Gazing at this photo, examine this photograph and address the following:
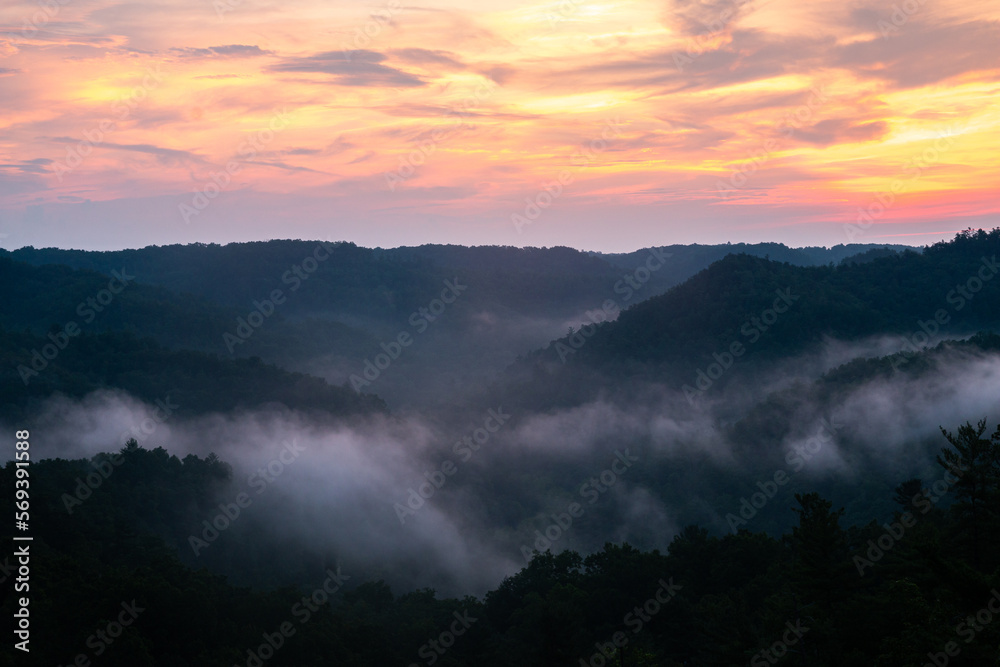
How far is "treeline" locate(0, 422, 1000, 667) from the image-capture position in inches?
1069

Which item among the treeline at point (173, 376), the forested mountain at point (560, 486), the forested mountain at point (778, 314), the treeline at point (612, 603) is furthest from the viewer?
the forested mountain at point (778, 314)

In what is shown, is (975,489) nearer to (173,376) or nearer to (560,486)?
(560,486)

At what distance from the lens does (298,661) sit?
42.3 meters

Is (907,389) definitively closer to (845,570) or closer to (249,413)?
(845,570)

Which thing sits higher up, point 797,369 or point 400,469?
point 797,369

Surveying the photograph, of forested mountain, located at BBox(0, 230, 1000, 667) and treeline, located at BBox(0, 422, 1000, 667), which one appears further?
forested mountain, located at BBox(0, 230, 1000, 667)

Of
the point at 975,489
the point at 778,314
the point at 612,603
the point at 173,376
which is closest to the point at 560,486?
the point at 778,314

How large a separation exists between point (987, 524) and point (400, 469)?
4162 inches

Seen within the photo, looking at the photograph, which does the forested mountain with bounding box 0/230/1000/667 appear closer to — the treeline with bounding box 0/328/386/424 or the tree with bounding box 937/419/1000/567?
the tree with bounding box 937/419/1000/567

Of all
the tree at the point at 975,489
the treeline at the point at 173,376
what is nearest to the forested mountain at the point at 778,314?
the treeline at the point at 173,376

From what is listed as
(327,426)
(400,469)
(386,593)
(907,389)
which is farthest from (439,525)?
(907,389)

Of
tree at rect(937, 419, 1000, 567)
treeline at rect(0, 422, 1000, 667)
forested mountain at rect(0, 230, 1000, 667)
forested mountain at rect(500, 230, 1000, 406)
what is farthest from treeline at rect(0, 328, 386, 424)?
tree at rect(937, 419, 1000, 567)

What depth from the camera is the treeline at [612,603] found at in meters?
27.2

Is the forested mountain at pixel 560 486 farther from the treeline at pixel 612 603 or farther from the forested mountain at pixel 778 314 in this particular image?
the forested mountain at pixel 778 314
